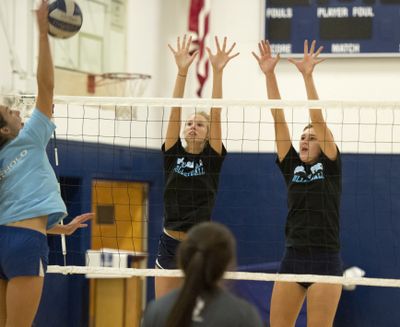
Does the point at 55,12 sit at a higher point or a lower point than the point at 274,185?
higher

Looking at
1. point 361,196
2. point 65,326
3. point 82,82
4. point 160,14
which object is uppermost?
point 160,14

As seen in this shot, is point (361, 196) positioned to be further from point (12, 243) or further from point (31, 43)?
point (12, 243)

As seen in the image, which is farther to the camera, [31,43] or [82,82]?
[82,82]

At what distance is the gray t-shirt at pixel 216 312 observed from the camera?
2.70 m

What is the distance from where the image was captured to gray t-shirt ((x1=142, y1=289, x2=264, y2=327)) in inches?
106

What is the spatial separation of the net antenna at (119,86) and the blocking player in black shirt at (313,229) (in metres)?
4.42

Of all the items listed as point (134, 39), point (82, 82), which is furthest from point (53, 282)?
point (134, 39)

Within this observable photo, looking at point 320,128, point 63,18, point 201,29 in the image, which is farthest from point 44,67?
point 201,29

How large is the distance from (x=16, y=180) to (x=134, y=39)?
6531mm

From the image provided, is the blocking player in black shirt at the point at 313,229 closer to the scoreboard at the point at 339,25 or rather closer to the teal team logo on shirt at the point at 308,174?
the teal team logo on shirt at the point at 308,174

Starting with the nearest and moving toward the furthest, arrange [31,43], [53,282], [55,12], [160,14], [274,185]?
[55,12]
[31,43]
[53,282]
[274,185]
[160,14]

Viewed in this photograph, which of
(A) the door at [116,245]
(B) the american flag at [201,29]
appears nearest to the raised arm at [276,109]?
(A) the door at [116,245]

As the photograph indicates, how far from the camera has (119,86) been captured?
1024cm

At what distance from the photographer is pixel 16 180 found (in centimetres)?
435
